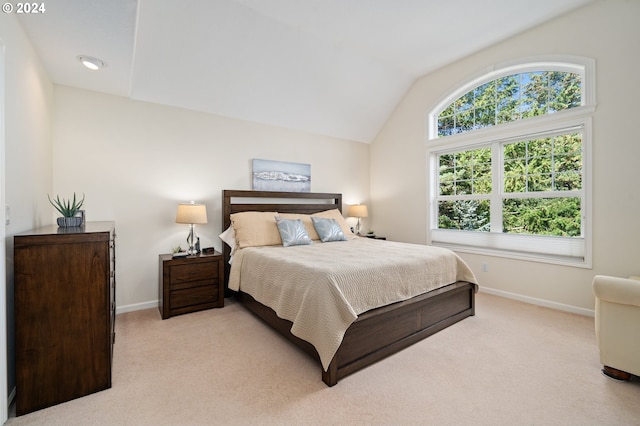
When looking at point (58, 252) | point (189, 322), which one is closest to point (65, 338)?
point (58, 252)

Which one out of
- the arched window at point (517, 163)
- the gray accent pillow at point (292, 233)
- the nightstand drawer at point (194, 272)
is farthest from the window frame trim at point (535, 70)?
the nightstand drawer at point (194, 272)

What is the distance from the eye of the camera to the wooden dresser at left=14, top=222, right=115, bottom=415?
65.6 inches

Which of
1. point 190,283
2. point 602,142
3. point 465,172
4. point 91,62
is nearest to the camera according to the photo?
point 91,62

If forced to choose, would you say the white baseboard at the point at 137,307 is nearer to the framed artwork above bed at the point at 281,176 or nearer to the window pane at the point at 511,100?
the framed artwork above bed at the point at 281,176

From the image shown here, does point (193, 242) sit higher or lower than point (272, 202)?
lower

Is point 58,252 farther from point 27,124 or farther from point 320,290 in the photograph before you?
point 320,290

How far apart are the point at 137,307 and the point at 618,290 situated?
444 cm

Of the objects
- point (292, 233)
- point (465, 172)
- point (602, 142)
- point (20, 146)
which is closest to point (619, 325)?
point (602, 142)

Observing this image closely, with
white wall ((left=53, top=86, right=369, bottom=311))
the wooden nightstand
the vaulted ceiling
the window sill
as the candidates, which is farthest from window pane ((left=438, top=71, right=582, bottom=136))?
the wooden nightstand

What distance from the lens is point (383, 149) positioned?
542 centimetres

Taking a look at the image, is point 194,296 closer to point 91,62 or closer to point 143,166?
point 143,166

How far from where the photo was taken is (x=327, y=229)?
3.96 m

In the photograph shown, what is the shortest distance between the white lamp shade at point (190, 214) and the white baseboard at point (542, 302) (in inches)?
153

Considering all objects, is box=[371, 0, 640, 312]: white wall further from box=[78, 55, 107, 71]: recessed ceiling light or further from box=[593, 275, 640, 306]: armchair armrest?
box=[78, 55, 107, 71]: recessed ceiling light
